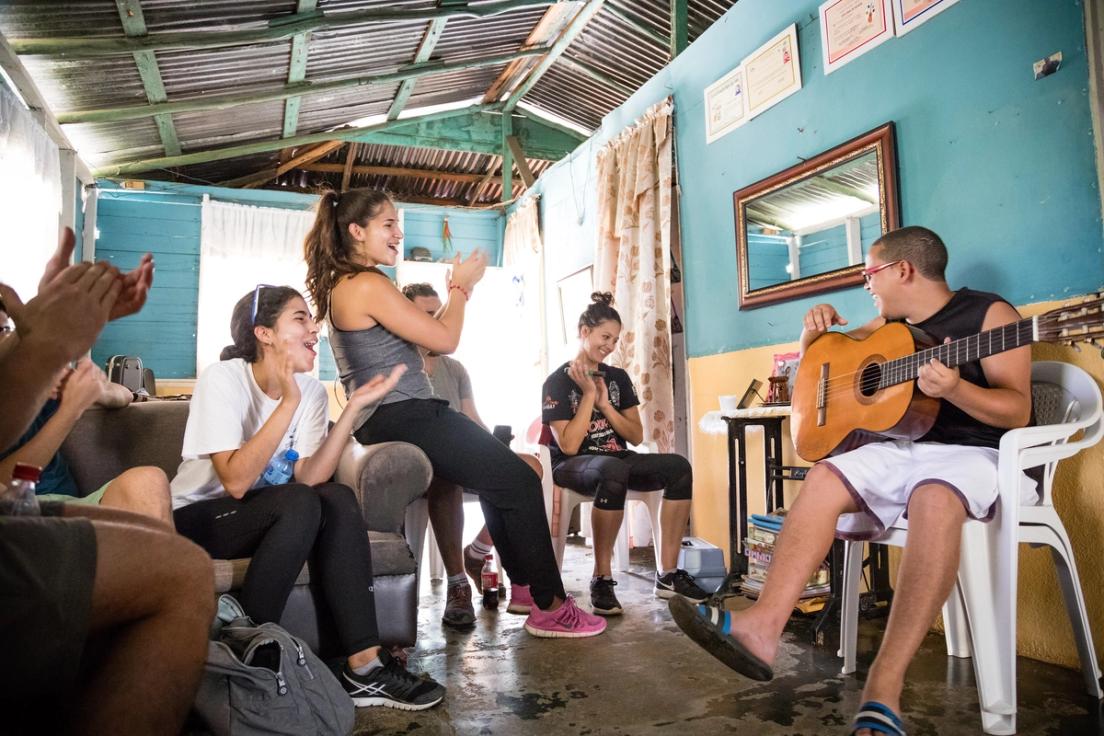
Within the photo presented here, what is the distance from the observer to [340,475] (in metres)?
2.21

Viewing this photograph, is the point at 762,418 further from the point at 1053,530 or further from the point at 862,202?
the point at 1053,530

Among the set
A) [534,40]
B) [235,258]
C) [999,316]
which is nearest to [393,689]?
[999,316]

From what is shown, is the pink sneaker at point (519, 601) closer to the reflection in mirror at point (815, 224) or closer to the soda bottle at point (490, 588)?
the soda bottle at point (490, 588)

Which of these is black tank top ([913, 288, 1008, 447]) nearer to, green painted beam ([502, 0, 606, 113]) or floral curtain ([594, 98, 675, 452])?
floral curtain ([594, 98, 675, 452])

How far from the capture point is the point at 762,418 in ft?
9.51

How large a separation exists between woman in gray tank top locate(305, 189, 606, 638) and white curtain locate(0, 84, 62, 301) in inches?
83.3

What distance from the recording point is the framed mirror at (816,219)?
8.65ft

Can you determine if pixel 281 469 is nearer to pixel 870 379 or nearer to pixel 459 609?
pixel 459 609

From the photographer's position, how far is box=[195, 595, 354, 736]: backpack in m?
1.39

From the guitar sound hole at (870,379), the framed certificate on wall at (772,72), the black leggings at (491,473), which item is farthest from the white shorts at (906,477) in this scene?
the framed certificate on wall at (772,72)

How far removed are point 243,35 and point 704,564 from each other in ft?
12.1

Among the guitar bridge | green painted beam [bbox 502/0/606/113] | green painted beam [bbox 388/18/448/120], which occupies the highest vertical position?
green painted beam [bbox 502/0/606/113]

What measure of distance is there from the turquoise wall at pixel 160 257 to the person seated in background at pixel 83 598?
17.3 ft

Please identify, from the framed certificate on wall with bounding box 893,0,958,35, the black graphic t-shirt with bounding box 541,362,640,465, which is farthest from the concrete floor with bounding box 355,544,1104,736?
the framed certificate on wall with bounding box 893,0,958,35
